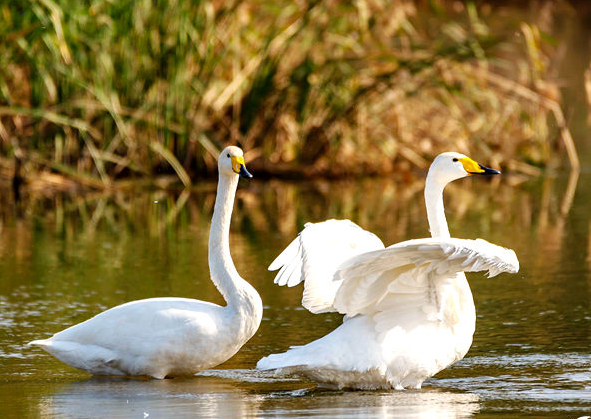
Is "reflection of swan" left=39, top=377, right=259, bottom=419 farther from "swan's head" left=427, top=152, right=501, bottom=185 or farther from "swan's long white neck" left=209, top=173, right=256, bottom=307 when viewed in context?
"swan's head" left=427, top=152, right=501, bottom=185

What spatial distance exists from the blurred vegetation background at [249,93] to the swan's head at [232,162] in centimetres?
638

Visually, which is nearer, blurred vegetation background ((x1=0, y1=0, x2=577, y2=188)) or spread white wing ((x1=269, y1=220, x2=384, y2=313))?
spread white wing ((x1=269, y1=220, x2=384, y2=313))

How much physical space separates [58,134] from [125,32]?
1504mm

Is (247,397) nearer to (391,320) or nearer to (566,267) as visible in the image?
(391,320)

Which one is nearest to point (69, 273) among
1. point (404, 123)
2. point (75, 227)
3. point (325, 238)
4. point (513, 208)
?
point (75, 227)

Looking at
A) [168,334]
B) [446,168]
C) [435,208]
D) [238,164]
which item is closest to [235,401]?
[168,334]

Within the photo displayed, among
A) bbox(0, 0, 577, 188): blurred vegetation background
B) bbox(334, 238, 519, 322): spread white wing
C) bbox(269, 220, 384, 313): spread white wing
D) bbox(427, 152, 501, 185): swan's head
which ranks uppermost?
bbox(0, 0, 577, 188): blurred vegetation background

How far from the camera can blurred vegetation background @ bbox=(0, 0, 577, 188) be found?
1407cm

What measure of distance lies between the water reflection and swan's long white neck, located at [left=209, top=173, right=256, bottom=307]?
47cm

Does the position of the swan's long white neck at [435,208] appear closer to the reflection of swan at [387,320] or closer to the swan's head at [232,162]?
the reflection of swan at [387,320]

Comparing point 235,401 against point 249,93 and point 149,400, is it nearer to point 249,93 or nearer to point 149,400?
point 149,400

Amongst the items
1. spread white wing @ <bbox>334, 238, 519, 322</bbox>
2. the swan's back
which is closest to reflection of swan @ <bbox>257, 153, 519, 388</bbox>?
spread white wing @ <bbox>334, 238, 519, 322</bbox>

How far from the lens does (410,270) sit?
21.0ft

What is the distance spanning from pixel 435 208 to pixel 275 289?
9.11 feet
